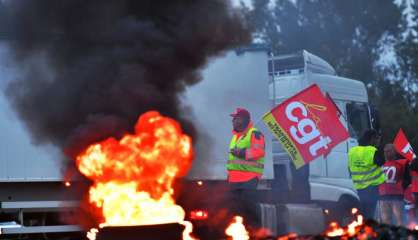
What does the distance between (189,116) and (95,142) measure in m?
1.78

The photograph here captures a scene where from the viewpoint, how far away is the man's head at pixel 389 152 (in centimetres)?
1381

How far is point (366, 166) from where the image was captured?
555 inches

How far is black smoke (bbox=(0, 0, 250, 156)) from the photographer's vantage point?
995cm

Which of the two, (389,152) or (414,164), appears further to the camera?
(414,164)

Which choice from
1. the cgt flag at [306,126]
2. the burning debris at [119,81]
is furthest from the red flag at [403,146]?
the burning debris at [119,81]

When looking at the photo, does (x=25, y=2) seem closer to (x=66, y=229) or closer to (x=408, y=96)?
(x=66, y=229)

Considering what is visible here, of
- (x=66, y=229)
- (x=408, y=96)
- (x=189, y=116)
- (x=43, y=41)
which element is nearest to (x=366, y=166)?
(x=189, y=116)

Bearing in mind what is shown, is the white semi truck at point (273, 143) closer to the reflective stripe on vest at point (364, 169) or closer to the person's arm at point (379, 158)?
the reflective stripe on vest at point (364, 169)

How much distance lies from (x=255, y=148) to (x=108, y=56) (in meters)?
3.46

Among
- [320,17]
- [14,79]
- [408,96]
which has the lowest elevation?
[14,79]

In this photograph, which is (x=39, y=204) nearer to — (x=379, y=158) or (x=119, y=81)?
(x=119, y=81)

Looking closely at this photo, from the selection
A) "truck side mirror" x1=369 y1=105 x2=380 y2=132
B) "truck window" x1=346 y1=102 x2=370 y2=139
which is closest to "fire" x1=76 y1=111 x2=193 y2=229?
"truck window" x1=346 y1=102 x2=370 y2=139

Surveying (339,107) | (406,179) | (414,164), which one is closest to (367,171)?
(406,179)

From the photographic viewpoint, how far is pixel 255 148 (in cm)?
1290
